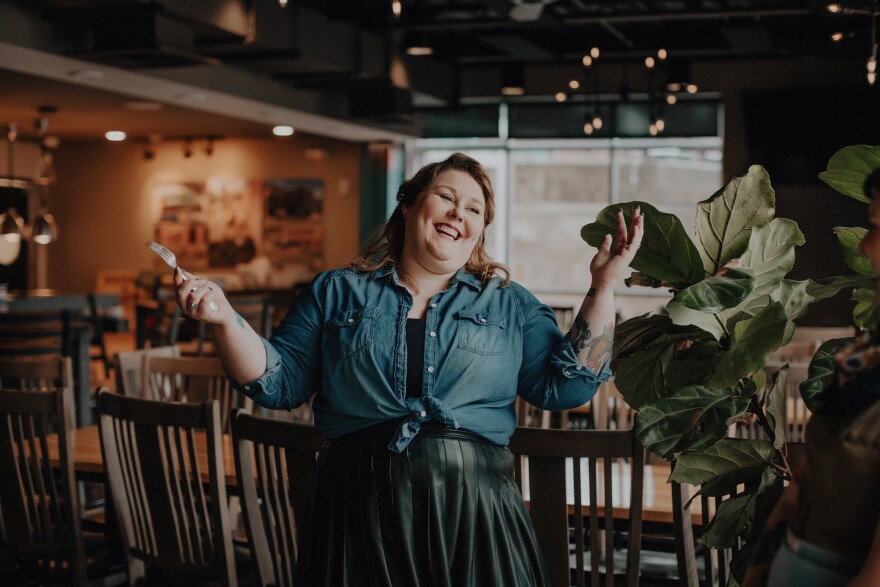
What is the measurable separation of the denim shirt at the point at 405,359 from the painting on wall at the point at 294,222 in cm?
985

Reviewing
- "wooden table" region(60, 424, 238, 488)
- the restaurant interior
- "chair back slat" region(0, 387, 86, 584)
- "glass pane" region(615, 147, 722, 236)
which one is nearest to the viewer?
"chair back slat" region(0, 387, 86, 584)

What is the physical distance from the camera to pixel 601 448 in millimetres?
2074

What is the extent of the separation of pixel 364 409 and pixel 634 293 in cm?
884

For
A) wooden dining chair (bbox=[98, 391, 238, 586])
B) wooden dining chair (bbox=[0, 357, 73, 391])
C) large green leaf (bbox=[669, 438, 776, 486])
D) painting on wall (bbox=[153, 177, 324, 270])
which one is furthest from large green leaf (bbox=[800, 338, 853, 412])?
painting on wall (bbox=[153, 177, 324, 270])

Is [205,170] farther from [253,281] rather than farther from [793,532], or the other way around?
[793,532]

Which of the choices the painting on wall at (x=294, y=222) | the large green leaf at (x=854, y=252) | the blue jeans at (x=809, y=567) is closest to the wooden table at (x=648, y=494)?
the large green leaf at (x=854, y=252)

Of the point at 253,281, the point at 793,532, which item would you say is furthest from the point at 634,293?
the point at 793,532

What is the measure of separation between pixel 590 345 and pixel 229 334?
2.15 feet

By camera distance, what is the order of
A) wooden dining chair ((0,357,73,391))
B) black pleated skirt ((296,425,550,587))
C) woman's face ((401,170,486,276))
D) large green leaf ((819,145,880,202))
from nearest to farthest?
1. large green leaf ((819,145,880,202))
2. black pleated skirt ((296,425,550,587))
3. woman's face ((401,170,486,276))
4. wooden dining chair ((0,357,73,391))

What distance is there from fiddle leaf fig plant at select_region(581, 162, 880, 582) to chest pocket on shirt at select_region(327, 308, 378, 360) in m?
0.45

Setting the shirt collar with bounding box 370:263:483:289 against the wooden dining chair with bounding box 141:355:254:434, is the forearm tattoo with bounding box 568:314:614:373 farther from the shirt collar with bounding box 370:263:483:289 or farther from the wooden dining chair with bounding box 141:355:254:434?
the wooden dining chair with bounding box 141:355:254:434

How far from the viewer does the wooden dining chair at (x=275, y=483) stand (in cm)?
226

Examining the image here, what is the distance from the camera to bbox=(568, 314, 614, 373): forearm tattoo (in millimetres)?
1852

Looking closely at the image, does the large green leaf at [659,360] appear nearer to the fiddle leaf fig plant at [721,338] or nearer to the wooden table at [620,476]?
the fiddle leaf fig plant at [721,338]
